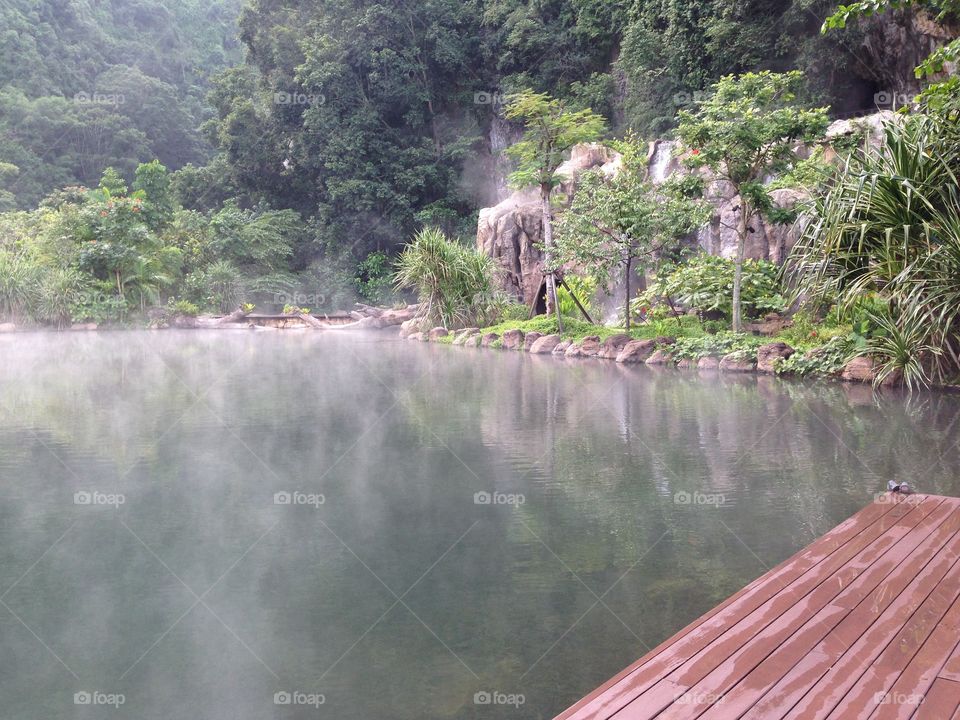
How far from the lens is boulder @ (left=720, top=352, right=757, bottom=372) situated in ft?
39.8

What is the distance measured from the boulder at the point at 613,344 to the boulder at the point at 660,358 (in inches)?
43.9

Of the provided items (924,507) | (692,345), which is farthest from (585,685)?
(692,345)

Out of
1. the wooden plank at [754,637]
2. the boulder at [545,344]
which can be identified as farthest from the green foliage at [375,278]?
the wooden plank at [754,637]

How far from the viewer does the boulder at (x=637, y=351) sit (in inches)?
547

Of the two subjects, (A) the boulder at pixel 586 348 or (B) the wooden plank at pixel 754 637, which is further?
(A) the boulder at pixel 586 348

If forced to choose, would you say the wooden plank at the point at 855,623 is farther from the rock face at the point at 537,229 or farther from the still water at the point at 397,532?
the rock face at the point at 537,229

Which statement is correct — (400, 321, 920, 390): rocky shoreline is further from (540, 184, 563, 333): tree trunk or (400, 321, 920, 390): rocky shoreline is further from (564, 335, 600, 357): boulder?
(540, 184, 563, 333): tree trunk

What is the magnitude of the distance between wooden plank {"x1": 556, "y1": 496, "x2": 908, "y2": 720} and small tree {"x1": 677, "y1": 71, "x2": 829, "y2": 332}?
9.11 meters

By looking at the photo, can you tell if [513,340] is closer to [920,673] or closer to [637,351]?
[637,351]

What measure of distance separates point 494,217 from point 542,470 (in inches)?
685

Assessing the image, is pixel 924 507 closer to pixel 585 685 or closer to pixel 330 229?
pixel 585 685

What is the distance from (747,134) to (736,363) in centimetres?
348

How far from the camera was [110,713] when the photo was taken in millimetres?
2736

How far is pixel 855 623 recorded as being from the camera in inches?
112
